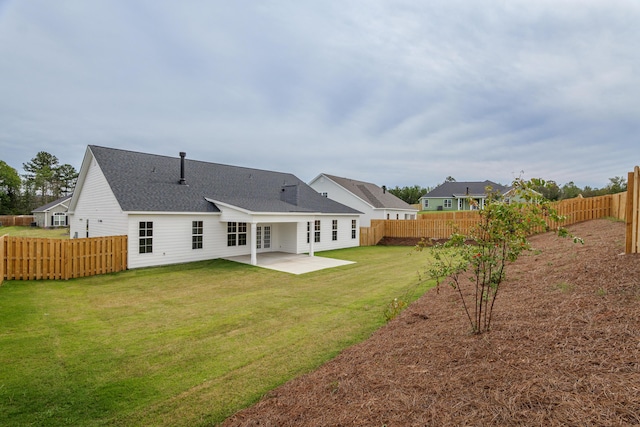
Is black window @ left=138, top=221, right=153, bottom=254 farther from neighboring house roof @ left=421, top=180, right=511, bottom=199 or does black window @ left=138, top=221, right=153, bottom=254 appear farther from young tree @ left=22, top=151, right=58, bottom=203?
young tree @ left=22, top=151, right=58, bottom=203

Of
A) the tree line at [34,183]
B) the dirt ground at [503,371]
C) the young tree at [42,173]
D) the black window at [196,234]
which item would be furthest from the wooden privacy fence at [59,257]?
the young tree at [42,173]

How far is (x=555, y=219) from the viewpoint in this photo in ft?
11.7

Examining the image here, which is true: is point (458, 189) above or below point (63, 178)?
below

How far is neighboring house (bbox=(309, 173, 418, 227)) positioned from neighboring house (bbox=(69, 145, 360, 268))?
8.86m

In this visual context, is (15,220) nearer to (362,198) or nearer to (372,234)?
(362,198)

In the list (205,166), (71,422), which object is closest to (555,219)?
(71,422)

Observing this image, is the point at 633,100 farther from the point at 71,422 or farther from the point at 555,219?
the point at 71,422

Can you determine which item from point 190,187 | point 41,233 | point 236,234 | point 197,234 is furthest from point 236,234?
point 41,233

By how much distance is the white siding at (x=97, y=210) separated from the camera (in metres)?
14.1

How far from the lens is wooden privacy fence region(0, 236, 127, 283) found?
10.6 metres

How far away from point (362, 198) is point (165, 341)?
83.8 ft

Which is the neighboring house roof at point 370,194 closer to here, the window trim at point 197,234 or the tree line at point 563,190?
the tree line at point 563,190

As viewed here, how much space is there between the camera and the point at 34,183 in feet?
182

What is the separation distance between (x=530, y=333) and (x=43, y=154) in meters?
83.4
